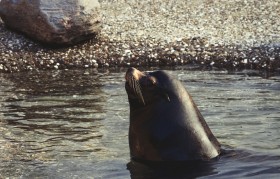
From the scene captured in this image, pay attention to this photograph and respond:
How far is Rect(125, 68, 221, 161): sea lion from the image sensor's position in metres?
6.41

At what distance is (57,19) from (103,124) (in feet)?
19.3

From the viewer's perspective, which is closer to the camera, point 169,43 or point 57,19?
point 57,19

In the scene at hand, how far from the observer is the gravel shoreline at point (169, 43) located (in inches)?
542

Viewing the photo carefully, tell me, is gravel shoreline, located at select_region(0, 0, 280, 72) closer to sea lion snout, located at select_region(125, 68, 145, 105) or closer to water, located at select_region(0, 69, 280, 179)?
water, located at select_region(0, 69, 280, 179)

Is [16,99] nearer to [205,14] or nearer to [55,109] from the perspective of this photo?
[55,109]

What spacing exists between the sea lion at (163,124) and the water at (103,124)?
0.51ft

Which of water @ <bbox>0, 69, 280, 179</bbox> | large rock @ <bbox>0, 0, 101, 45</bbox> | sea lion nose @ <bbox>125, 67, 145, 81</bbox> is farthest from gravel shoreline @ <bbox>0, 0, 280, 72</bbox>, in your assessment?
sea lion nose @ <bbox>125, 67, 145, 81</bbox>

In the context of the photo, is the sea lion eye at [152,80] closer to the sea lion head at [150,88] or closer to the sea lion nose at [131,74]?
the sea lion head at [150,88]

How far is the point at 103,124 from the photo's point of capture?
873cm

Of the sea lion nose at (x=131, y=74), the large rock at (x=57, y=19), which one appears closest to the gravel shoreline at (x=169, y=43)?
the large rock at (x=57, y=19)

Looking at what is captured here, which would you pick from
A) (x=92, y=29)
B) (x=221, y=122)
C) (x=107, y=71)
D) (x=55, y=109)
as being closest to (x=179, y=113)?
(x=221, y=122)

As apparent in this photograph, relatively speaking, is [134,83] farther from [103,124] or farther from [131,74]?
[103,124]

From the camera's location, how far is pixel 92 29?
1472 centimetres

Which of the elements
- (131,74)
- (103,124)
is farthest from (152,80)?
(103,124)
